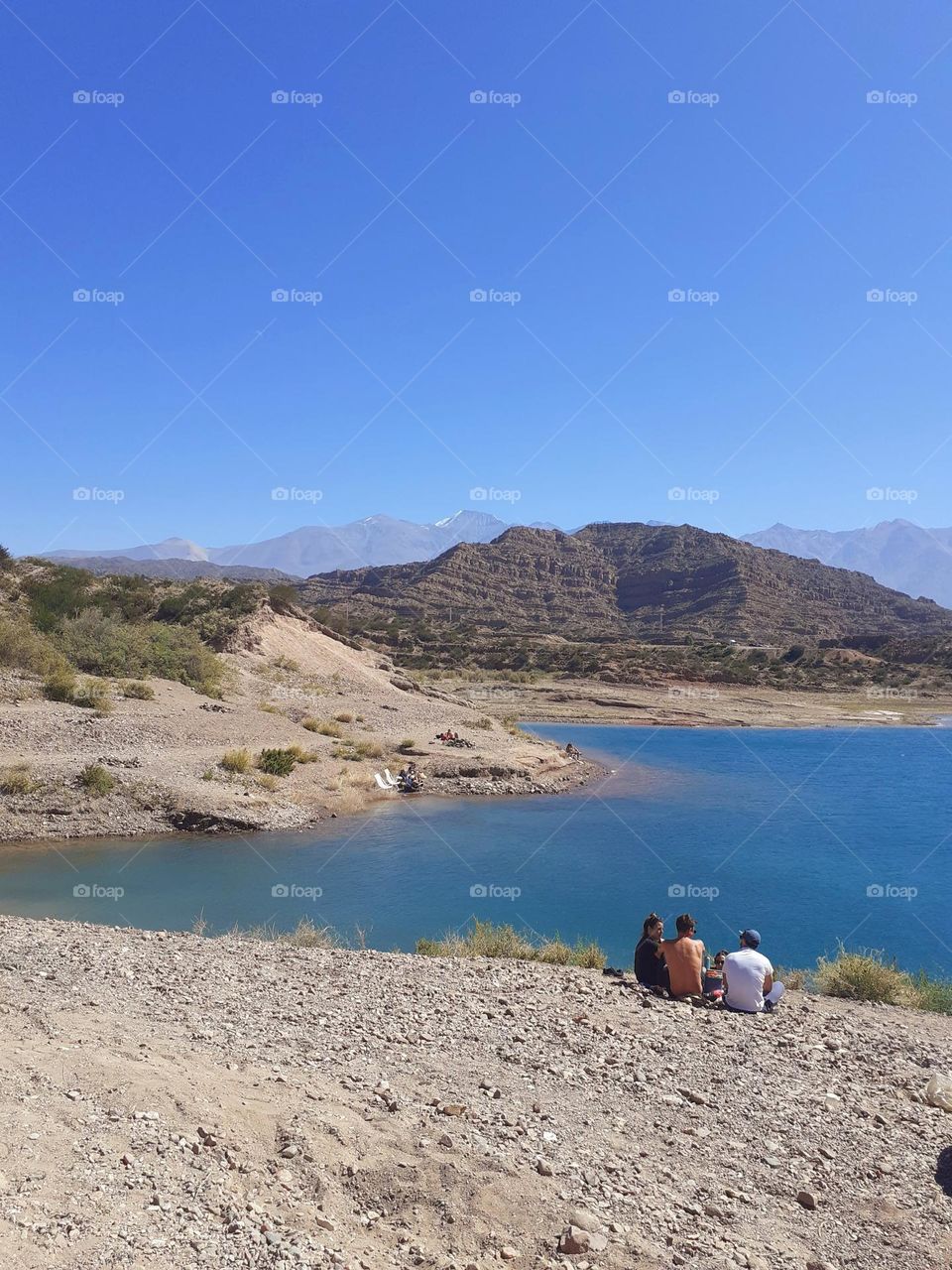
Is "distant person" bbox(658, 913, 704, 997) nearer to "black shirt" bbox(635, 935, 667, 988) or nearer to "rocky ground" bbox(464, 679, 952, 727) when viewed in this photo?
"black shirt" bbox(635, 935, 667, 988)

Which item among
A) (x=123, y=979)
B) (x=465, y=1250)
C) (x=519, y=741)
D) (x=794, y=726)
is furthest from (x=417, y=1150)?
(x=794, y=726)

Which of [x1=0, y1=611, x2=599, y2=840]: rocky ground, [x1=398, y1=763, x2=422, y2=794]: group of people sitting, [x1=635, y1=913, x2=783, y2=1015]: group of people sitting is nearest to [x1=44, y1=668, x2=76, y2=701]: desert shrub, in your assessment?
[x1=0, y1=611, x2=599, y2=840]: rocky ground

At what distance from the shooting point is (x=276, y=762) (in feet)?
85.6

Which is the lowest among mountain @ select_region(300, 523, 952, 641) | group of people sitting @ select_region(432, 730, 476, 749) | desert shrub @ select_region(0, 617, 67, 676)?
group of people sitting @ select_region(432, 730, 476, 749)

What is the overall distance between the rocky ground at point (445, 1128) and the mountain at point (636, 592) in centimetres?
8914

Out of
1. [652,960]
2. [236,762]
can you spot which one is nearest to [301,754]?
[236,762]

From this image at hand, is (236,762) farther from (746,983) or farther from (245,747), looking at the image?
(746,983)

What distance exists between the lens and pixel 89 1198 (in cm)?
446

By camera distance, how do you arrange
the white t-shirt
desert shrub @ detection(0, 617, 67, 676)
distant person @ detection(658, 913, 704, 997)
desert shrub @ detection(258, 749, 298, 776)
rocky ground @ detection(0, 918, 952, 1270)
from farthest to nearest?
desert shrub @ detection(0, 617, 67, 676), desert shrub @ detection(258, 749, 298, 776), distant person @ detection(658, 913, 704, 997), the white t-shirt, rocky ground @ detection(0, 918, 952, 1270)

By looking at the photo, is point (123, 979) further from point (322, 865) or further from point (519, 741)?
point (519, 741)

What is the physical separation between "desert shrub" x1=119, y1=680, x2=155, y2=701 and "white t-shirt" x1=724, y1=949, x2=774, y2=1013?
25.1m

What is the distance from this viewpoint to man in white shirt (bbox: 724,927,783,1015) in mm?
9750

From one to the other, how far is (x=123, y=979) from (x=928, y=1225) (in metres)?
7.96

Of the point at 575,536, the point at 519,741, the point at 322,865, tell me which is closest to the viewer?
the point at 322,865
